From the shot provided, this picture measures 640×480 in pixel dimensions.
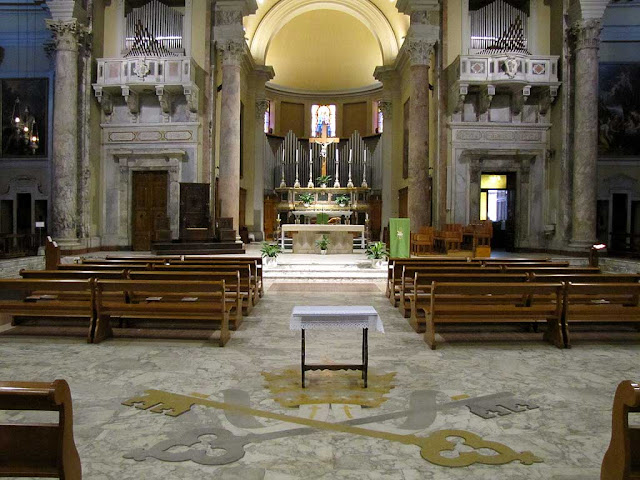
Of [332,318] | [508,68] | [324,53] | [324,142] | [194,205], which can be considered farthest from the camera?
[324,53]

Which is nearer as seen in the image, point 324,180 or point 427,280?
point 427,280

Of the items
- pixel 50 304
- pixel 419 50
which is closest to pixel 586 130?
pixel 419 50

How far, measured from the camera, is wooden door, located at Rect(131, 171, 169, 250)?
18.0 metres

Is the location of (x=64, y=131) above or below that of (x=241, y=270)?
above

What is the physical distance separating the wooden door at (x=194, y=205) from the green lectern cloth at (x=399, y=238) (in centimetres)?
627

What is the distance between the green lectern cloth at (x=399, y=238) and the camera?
1345cm

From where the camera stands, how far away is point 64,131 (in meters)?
15.4

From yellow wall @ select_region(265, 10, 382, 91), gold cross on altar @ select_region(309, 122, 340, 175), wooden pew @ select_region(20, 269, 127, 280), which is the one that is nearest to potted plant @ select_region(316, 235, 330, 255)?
wooden pew @ select_region(20, 269, 127, 280)

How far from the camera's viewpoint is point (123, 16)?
17891 mm

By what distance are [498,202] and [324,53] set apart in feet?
43.7

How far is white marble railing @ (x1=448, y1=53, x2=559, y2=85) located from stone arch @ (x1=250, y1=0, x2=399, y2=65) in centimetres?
735

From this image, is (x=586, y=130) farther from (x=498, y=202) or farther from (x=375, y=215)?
(x=375, y=215)

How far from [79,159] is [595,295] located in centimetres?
1551

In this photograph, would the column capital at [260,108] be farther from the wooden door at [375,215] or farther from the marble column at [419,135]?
the marble column at [419,135]
